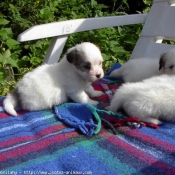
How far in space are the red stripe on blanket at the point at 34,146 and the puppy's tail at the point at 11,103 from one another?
590 millimetres

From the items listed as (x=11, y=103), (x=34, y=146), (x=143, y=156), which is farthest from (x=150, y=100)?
(x=11, y=103)

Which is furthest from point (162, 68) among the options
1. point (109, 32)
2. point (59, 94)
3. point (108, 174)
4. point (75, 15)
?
point (75, 15)

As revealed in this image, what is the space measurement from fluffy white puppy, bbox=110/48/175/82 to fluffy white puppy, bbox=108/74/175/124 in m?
0.59

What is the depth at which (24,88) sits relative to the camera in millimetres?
2777

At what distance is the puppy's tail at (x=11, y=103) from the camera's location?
8.81 ft

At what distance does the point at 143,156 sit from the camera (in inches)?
79.0

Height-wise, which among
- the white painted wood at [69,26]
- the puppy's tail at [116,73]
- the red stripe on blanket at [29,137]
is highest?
the white painted wood at [69,26]

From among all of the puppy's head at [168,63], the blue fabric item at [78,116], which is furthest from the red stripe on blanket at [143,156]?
the puppy's head at [168,63]

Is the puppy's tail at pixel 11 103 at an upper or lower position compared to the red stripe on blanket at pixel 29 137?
upper

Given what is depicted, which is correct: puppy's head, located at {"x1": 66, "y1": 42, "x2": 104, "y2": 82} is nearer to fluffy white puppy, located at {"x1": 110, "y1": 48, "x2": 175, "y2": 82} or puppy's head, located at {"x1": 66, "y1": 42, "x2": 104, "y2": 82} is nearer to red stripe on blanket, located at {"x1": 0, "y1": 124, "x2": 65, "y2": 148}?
fluffy white puppy, located at {"x1": 110, "y1": 48, "x2": 175, "y2": 82}

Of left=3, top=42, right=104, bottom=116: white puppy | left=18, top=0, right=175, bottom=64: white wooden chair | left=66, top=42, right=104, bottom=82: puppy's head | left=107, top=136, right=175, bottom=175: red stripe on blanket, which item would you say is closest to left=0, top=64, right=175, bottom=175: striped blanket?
left=107, top=136, right=175, bottom=175: red stripe on blanket

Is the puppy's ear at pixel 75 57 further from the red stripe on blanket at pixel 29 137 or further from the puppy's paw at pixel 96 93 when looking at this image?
the red stripe on blanket at pixel 29 137

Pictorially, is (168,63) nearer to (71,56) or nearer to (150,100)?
(150,100)

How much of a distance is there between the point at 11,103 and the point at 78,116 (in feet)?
2.18
